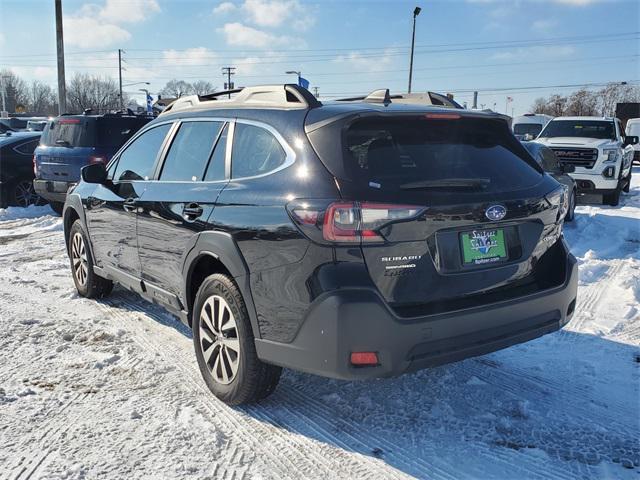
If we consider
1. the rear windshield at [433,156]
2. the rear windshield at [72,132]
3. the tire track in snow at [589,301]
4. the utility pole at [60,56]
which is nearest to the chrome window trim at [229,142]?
the rear windshield at [433,156]

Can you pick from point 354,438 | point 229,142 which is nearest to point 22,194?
point 229,142

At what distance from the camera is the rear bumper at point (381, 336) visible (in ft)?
8.74

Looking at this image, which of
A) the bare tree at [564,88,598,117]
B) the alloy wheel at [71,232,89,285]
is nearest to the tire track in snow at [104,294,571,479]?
the alloy wheel at [71,232,89,285]

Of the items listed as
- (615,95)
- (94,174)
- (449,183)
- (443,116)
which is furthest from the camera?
(615,95)

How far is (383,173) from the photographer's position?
2.87 m

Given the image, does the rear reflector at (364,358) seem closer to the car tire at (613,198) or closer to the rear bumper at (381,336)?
the rear bumper at (381,336)

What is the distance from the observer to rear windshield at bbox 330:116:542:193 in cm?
289

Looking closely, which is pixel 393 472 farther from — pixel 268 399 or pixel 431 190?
pixel 431 190

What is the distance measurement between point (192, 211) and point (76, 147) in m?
7.68

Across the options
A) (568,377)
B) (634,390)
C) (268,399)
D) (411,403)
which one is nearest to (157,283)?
(268,399)

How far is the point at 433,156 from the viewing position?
3.10m

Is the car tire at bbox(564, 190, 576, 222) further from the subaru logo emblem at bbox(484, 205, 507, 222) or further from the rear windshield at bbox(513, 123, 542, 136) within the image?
the rear windshield at bbox(513, 123, 542, 136)

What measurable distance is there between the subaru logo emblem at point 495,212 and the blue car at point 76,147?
8.51 m

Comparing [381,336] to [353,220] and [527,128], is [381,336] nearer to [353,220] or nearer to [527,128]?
[353,220]
